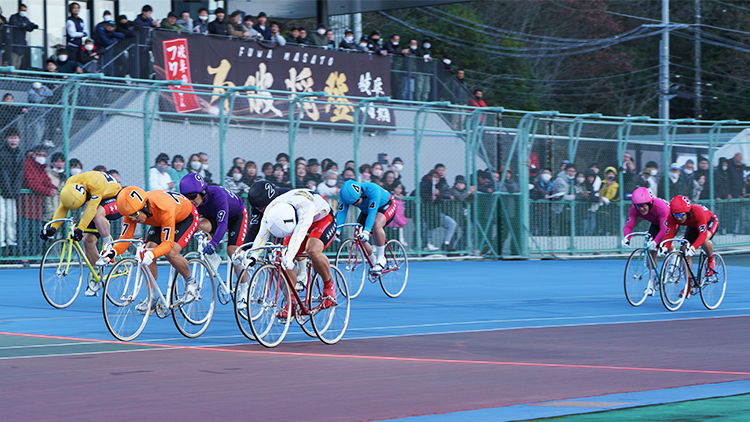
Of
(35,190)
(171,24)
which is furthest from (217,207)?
(171,24)

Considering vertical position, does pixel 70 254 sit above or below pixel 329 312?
above

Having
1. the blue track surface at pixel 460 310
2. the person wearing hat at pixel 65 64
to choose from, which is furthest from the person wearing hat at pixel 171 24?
the blue track surface at pixel 460 310

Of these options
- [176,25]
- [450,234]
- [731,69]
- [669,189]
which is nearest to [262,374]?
[450,234]

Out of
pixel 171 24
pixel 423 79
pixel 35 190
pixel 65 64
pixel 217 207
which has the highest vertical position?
pixel 171 24

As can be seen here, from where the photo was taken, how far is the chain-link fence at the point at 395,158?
1570 centimetres

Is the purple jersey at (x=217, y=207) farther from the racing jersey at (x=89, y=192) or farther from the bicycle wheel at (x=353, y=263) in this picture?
the bicycle wheel at (x=353, y=263)

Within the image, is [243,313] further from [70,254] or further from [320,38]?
[320,38]

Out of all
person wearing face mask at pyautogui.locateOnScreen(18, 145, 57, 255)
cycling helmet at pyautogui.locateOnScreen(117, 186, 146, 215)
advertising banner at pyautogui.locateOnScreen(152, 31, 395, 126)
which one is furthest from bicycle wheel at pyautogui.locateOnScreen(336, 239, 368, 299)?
person wearing face mask at pyautogui.locateOnScreen(18, 145, 57, 255)

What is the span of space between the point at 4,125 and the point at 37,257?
2.09 metres

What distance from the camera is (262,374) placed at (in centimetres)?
765

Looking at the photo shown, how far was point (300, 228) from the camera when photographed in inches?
342

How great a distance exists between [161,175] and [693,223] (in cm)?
836

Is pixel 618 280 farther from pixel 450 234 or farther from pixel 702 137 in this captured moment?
pixel 702 137

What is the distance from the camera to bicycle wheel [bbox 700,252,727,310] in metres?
13.0
